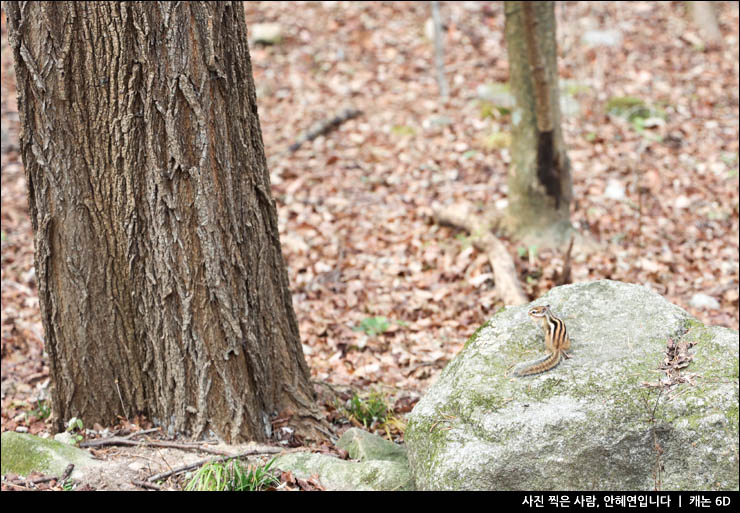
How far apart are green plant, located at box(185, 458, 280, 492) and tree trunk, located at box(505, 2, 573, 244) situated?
435cm

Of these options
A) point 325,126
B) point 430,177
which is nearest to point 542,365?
point 430,177

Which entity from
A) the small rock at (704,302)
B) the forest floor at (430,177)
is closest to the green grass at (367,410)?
the forest floor at (430,177)

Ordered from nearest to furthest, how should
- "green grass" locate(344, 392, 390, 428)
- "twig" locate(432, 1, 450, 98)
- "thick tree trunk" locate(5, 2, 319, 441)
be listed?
"thick tree trunk" locate(5, 2, 319, 441)
"green grass" locate(344, 392, 390, 428)
"twig" locate(432, 1, 450, 98)

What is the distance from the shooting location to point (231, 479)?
2.96 meters

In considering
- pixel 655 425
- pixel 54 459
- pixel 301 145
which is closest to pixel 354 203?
pixel 301 145

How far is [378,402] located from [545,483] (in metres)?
1.82

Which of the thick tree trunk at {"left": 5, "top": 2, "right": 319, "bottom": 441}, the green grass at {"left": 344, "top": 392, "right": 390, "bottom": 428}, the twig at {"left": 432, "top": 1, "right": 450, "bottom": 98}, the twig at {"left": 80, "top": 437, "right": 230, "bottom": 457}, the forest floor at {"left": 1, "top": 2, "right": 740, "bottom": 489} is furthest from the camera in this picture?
the twig at {"left": 432, "top": 1, "right": 450, "bottom": 98}

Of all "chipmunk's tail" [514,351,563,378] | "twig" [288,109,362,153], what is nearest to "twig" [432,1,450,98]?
"twig" [288,109,362,153]

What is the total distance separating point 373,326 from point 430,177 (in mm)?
2967

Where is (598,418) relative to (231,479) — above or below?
above

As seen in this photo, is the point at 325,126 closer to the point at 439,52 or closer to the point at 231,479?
the point at 439,52

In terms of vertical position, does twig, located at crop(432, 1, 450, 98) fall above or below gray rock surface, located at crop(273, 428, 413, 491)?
above

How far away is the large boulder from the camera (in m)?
2.46

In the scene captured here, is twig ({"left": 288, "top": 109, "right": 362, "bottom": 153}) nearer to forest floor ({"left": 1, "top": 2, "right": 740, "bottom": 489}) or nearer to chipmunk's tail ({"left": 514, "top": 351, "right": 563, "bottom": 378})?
forest floor ({"left": 1, "top": 2, "right": 740, "bottom": 489})
